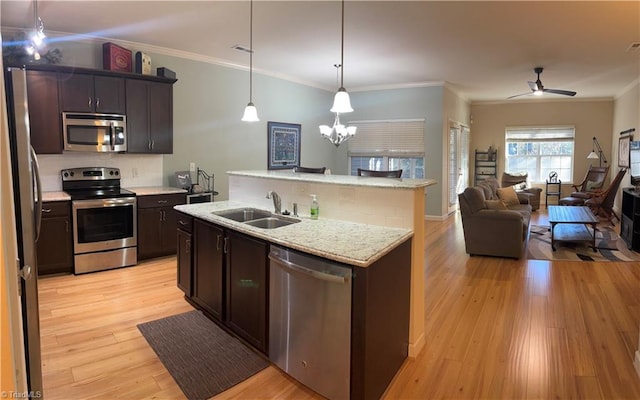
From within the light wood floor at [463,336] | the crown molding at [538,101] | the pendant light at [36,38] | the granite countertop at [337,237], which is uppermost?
the crown molding at [538,101]

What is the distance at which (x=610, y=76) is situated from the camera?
6957 millimetres

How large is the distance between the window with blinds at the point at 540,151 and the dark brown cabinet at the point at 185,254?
9.52 metres

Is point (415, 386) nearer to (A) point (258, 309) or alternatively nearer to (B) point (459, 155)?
Answer: (A) point (258, 309)

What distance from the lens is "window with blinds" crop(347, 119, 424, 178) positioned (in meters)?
8.03

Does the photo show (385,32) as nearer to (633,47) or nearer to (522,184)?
(633,47)

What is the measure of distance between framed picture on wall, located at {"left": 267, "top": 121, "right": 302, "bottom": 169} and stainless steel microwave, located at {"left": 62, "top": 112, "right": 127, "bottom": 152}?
8.72ft

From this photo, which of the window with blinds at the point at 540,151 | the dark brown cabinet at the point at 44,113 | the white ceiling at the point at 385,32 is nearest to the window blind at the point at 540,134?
the window with blinds at the point at 540,151

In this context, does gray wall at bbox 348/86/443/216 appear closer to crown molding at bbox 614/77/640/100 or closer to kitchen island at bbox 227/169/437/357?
crown molding at bbox 614/77/640/100

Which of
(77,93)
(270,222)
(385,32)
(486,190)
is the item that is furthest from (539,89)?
(77,93)

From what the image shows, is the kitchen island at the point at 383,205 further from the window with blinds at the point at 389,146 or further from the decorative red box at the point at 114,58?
the window with blinds at the point at 389,146

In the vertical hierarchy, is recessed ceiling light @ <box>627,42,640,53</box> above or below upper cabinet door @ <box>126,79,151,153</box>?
above

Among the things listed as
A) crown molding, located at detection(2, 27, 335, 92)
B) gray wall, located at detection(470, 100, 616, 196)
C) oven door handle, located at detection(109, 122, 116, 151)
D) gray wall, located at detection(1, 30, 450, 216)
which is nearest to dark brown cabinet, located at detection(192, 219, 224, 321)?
oven door handle, located at detection(109, 122, 116, 151)

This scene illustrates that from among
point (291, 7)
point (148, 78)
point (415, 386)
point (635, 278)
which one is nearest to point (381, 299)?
point (415, 386)

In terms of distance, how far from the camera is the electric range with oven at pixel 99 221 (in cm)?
425
